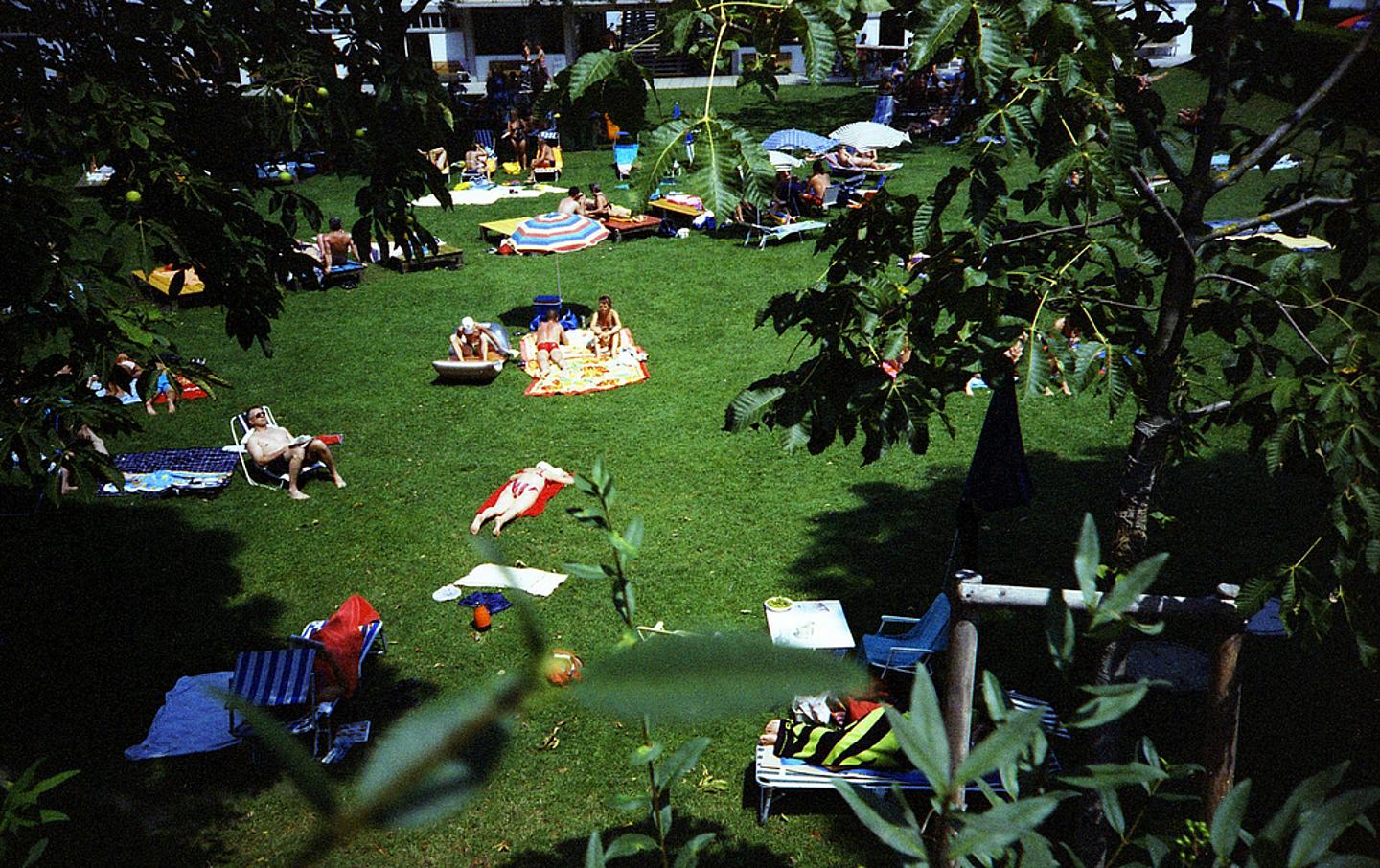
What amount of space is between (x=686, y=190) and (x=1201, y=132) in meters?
2.65

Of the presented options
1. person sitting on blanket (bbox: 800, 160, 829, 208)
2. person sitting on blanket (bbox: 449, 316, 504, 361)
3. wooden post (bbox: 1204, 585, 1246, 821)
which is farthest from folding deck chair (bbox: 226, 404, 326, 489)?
person sitting on blanket (bbox: 800, 160, 829, 208)

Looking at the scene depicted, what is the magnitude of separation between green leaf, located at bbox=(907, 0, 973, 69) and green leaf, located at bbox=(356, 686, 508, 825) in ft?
9.04

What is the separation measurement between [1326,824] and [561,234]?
16.7m

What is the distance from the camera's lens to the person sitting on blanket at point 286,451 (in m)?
10.2

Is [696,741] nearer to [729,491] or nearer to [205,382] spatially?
[205,382]

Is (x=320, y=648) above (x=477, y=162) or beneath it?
beneath

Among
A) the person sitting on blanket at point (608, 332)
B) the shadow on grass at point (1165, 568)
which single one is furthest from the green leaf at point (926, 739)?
the person sitting on blanket at point (608, 332)

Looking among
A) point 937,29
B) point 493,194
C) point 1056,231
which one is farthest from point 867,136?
point 937,29

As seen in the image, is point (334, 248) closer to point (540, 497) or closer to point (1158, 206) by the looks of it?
point (540, 497)

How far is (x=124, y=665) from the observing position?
7.63 metres

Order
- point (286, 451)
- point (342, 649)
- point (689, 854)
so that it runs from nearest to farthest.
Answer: point (689, 854) → point (342, 649) → point (286, 451)

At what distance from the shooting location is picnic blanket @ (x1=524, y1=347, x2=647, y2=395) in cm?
1252

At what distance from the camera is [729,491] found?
9.89 m

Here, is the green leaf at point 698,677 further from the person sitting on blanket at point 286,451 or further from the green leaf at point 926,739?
the person sitting on blanket at point 286,451
